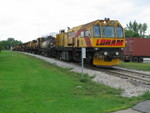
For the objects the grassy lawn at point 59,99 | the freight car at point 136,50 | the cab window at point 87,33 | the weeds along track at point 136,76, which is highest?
the cab window at point 87,33

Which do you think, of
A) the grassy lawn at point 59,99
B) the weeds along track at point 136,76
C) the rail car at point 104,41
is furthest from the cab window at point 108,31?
the grassy lawn at point 59,99

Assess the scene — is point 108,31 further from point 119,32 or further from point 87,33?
point 87,33

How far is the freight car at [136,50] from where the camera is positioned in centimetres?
4028

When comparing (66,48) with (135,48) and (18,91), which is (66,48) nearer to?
(135,48)

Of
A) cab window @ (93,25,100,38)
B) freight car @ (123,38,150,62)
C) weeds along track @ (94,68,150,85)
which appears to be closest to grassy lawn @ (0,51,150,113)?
weeds along track @ (94,68,150,85)

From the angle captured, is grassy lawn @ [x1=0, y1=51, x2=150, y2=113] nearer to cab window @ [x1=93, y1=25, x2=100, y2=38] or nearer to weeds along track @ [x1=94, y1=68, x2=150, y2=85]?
weeds along track @ [x1=94, y1=68, x2=150, y2=85]

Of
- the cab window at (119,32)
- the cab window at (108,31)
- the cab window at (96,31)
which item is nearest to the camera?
the cab window at (96,31)

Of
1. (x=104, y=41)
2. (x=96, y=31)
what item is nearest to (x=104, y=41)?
(x=104, y=41)

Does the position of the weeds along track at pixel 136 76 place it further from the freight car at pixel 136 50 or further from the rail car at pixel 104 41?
the freight car at pixel 136 50

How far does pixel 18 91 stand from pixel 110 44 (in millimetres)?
13267

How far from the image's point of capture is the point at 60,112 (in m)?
7.64

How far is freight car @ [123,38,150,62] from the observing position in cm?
4028

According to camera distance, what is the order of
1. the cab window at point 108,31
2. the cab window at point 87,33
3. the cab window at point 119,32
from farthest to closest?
1. the cab window at point 119,32
2. the cab window at point 87,33
3. the cab window at point 108,31

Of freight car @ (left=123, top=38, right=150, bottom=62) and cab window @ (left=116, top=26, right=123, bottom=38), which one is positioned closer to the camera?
cab window @ (left=116, top=26, right=123, bottom=38)
